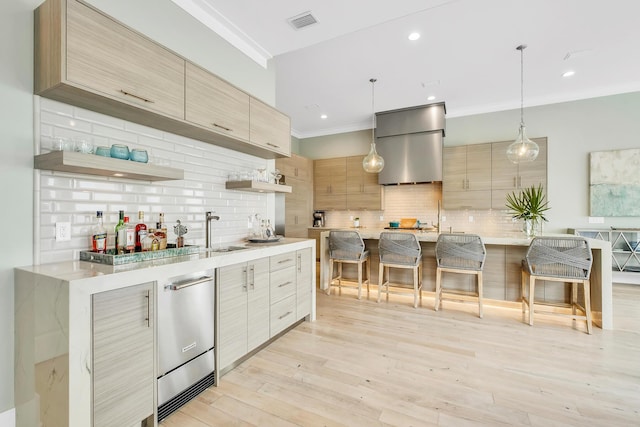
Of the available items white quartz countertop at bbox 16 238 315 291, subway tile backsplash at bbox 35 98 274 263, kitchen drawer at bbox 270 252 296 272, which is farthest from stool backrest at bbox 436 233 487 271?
white quartz countertop at bbox 16 238 315 291

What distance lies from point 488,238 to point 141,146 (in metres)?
3.76

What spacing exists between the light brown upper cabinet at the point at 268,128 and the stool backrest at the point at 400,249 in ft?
5.66

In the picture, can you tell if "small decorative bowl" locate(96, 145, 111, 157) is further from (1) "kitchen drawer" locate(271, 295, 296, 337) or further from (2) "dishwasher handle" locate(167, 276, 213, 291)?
(1) "kitchen drawer" locate(271, 295, 296, 337)

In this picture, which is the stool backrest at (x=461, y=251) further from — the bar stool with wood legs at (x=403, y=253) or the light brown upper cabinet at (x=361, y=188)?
the light brown upper cabinet at (x=361, y=188)

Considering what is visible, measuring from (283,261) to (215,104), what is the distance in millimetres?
1503

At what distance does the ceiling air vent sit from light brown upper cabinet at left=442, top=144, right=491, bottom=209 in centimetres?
373

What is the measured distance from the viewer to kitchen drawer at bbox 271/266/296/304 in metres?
2.59

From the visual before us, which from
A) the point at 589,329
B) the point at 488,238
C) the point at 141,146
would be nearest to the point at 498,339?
the point at 589,329

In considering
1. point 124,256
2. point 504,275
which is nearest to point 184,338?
point 124,256

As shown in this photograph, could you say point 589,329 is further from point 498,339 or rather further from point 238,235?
point 238,235

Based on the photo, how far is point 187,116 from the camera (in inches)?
83.0

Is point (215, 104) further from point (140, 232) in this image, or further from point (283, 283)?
point (283, 283)

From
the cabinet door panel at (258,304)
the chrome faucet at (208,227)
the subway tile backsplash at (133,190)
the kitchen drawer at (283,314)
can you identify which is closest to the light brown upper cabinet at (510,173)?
the kitchen drawer at (283,314)

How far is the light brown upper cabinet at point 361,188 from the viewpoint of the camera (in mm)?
6105
